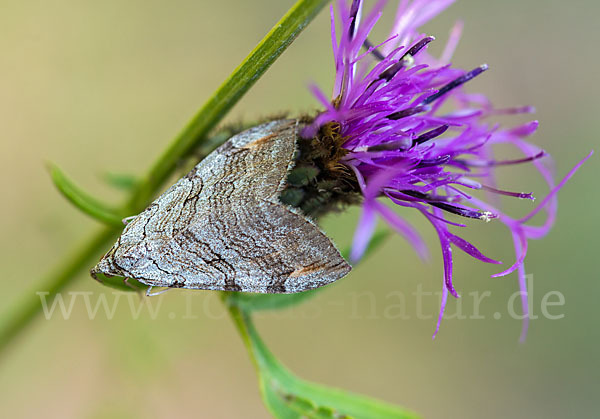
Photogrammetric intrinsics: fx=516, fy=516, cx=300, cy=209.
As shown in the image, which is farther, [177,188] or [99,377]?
[99,377]

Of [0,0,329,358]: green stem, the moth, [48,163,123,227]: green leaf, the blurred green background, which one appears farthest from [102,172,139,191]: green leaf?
the blurred green background

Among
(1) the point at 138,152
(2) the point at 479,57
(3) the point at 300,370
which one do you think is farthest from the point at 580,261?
(1) the point at 138,152

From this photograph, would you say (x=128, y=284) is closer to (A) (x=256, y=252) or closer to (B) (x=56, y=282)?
(A) (x=256, y=252)

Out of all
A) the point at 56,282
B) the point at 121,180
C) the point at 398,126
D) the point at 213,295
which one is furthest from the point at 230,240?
the point at 213,295

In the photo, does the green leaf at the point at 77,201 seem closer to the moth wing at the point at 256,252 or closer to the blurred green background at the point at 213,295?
the moth wing at the point at 256,252

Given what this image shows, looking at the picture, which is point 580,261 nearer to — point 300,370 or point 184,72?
point 300,370

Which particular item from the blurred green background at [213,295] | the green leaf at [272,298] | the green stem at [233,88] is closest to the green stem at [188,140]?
the green stem at [233,88]
